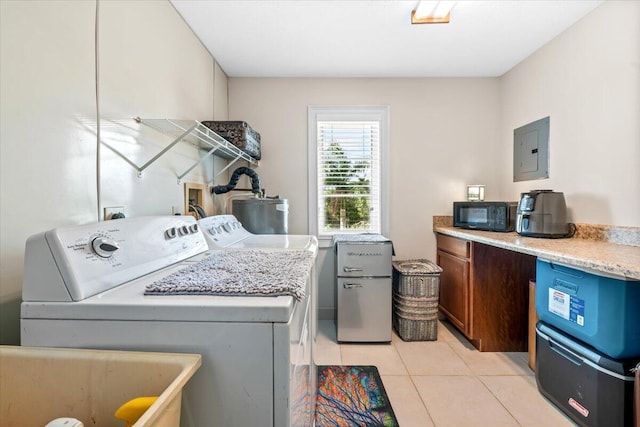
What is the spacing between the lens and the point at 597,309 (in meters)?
1.39

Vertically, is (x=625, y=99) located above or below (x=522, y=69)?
below

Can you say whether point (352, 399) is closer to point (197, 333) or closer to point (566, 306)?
point (566, 306)

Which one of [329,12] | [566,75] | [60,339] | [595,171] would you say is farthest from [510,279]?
[60,339]

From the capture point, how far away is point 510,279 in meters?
2.34

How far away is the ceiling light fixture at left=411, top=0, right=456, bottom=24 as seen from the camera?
1.82 metres

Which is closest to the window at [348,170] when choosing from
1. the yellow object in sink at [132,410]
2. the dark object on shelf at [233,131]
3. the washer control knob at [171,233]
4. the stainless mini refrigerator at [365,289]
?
the stainless mini refrigerator at [365,289]

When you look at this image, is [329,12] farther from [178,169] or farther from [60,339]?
[60,339]

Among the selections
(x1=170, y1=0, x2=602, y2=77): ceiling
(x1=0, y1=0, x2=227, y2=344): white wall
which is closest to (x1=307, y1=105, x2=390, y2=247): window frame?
(x1=170, y1=0, x2=602, y2=77): ceiling

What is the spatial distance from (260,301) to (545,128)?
8.82 feet

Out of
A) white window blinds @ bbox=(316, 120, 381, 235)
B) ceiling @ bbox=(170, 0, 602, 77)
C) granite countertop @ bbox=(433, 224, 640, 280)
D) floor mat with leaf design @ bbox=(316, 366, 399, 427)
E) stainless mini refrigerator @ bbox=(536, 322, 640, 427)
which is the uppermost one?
ceiling @ bbox=(170, 0, 602, 77)

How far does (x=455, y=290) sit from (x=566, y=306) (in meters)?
1.06

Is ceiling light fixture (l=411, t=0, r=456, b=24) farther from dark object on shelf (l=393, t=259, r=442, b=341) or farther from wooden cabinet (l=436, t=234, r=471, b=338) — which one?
dark object on shelf (l=393, t=259, r=442, b=341)

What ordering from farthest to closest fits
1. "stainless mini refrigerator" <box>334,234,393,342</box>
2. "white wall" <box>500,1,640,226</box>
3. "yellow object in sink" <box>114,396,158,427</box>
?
"stainless mini refrigerator" <box>334,234,393,342</box> < "white wall" <box>500,1,640,226</box> < "yellow object in sink" <box>114,396,158,427</box>

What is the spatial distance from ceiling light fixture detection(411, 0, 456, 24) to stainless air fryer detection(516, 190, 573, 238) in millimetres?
1321
